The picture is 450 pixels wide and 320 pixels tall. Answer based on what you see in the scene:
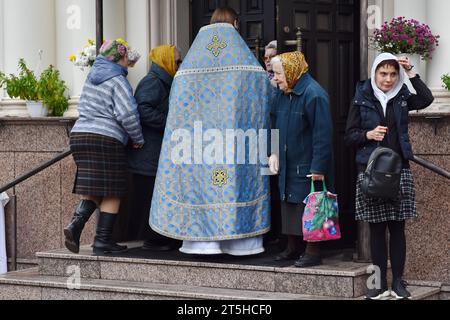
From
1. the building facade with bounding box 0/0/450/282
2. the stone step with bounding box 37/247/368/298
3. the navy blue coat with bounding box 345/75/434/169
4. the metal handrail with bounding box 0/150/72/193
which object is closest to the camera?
the navy blue coat with bounding box 345/75/434/169

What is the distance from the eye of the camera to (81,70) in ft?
33.8

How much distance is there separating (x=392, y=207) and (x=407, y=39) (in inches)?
64.5

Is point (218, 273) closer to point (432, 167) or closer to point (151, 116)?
point (151, 116)

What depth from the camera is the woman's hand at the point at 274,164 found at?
8055 millimetres

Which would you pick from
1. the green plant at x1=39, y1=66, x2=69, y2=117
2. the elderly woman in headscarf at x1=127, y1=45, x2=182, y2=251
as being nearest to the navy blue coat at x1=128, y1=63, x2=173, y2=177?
the elderly woman in headscarf at x1=127, y1=45, x2=182, y2=251

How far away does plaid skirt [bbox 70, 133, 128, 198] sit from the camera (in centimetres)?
871

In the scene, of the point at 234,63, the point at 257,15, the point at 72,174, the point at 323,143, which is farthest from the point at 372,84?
the point at 72,174

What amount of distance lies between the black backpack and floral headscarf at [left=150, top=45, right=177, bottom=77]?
2.33 m

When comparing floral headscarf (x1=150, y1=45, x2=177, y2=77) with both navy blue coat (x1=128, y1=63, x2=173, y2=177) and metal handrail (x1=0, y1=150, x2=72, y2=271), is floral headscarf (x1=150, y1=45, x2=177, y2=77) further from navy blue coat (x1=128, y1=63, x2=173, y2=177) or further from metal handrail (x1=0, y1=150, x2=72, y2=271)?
metal handrail (x1=0, y1=150, x2=72, y2=271)

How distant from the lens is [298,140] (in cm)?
794

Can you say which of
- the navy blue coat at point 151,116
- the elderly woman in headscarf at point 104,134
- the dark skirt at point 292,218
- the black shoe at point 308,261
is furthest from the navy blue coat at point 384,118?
the elderly woman in headscarf at point 104,134

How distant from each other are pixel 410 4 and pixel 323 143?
5.74 feet

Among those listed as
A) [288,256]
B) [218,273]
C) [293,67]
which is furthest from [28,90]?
[288,256]
